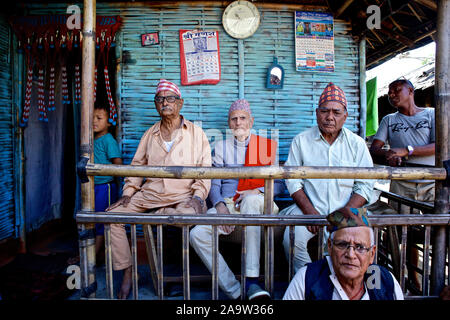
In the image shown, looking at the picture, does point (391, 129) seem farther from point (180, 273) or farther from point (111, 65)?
point (111, 65)

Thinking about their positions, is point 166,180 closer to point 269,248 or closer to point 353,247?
point 269,248

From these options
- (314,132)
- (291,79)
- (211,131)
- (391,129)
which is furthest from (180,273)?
(391,129)

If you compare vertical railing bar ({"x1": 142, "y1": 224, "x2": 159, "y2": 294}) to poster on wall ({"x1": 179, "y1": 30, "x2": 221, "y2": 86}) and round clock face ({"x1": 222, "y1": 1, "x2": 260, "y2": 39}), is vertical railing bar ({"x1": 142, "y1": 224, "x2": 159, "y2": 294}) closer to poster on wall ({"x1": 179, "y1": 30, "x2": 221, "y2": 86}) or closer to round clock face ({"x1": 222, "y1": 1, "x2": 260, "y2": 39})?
poster on wall ({"x1": 179, "y1": 30, "x2": 221, "y2": 86})

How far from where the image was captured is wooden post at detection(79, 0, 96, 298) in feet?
6.39

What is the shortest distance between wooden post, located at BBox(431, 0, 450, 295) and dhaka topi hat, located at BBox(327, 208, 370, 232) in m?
0.78

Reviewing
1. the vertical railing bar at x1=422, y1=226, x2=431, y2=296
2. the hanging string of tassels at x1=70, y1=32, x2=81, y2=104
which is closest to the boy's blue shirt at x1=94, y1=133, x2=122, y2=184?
the hanging string of tassels at x1=70, y1=32, x2=81, y2=104

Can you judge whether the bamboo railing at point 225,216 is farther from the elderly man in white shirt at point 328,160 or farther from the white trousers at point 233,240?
the elderly man in white shirt at point 328,160

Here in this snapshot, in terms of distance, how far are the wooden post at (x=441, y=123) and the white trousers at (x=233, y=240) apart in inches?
49.7

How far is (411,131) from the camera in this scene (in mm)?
3209

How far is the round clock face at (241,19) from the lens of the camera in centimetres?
345

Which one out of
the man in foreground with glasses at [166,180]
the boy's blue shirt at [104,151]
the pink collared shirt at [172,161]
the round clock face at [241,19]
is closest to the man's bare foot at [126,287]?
the man in foreground with glasses at [166,180]

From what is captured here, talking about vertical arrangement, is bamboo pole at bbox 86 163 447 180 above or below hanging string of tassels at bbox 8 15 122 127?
below

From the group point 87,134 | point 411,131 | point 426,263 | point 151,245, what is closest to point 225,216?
point 151,245

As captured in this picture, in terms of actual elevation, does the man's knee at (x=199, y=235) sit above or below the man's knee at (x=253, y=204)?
below
